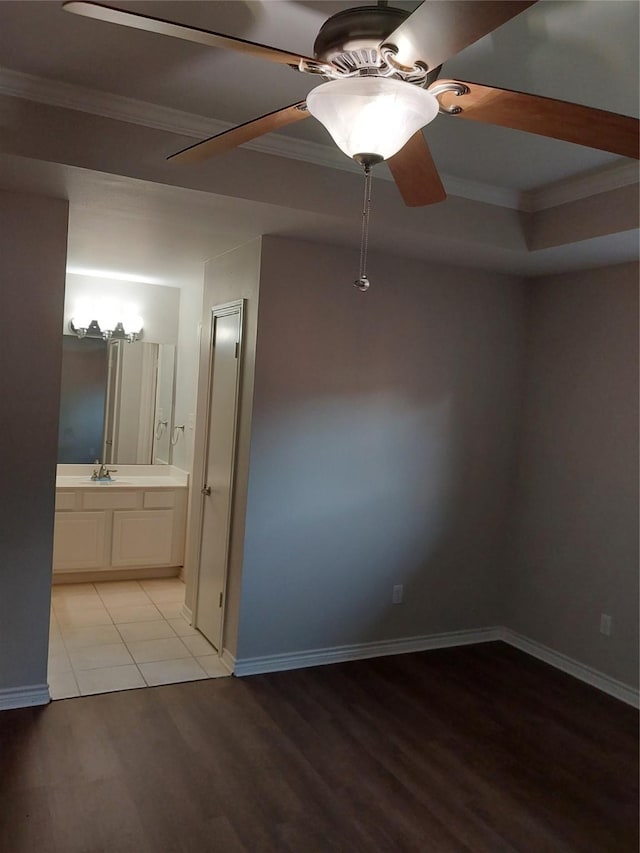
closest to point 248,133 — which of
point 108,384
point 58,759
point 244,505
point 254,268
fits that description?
point 254,268

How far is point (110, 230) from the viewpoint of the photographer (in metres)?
3.75

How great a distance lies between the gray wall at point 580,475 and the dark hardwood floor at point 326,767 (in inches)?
16.4

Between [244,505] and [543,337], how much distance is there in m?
2.12

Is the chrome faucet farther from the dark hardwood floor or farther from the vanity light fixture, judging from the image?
the dark hardwood floor

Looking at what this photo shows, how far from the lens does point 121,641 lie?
4176mm

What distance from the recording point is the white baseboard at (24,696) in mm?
3236

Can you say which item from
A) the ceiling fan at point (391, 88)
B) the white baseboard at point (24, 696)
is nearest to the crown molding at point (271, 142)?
the ceiling fan at point (391, 88)

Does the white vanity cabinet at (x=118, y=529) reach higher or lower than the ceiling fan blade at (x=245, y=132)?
lower

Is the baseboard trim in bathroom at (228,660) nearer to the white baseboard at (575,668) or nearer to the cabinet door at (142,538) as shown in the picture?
the cabinet door at (142,538)

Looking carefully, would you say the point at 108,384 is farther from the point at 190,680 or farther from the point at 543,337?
the point at 543,337

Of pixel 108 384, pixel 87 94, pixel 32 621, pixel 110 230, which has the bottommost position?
pixel 32 621

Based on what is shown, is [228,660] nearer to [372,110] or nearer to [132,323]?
[132,323]

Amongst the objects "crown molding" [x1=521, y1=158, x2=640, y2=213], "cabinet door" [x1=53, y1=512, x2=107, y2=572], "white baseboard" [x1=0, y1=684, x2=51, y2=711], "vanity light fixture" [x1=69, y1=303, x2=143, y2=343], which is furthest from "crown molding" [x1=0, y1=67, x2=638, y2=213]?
"cabinet door" [x1=53, y1=512, x2=107, y2=572]

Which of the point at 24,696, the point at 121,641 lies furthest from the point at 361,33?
the point at 121,641
